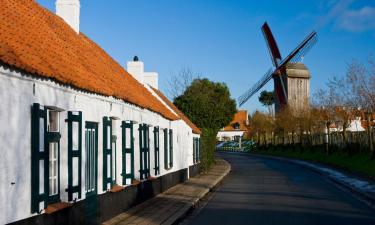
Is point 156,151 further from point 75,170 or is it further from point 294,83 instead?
point 294,83

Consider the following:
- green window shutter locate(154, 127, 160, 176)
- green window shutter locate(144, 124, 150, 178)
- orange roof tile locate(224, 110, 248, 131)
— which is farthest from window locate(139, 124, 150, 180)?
orange roof tile locate(224, 110, 248, 131)

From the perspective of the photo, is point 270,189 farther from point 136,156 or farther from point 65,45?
point 65,45

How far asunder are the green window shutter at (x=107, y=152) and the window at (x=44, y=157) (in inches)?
113

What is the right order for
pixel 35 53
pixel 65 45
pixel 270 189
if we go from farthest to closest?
1. pixel 270 189
2. pixel 65 45
3. pixel 35 53

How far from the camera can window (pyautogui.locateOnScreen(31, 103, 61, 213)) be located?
8977 mm

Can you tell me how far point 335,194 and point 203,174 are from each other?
1279 cm

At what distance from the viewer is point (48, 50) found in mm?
11625

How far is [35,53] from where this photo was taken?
33.6ft

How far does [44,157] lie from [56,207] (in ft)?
3.38

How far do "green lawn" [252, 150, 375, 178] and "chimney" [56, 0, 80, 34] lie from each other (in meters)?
17.5

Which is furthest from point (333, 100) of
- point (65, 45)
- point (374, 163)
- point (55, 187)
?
point (55, 187)

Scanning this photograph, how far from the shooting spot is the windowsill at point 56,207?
9.55 m

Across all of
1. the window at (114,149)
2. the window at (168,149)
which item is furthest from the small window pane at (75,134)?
the window at (168,149)

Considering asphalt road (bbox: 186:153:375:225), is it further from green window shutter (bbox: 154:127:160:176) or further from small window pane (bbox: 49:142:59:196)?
small window pane (bbox: 49:142:59:196)
